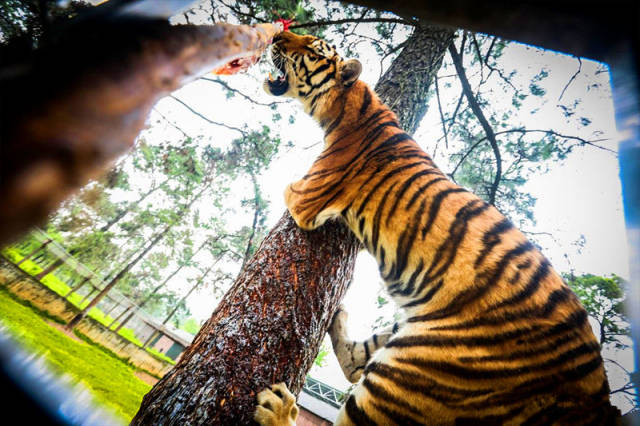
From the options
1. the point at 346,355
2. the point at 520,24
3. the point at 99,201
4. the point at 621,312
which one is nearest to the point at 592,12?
the point at 520,24

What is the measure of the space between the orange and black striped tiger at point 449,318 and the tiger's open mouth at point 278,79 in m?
1.68

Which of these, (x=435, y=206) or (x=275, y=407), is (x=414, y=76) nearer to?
(x=435, y=206)

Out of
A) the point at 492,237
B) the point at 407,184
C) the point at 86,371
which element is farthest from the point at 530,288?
the point at 86,371

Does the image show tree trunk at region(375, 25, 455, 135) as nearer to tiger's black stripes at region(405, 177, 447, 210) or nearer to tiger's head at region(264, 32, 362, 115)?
tiger's head at region(264, 32, 362, 115)

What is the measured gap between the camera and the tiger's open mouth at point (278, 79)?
362 centimetres

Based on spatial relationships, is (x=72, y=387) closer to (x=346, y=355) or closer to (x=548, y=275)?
(x=346, y=355)

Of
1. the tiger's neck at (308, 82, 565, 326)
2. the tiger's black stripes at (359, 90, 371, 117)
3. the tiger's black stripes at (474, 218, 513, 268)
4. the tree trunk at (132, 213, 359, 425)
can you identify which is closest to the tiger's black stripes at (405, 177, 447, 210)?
the tiger's neck at (308, 82, 565, 326)

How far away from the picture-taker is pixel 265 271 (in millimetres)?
2061

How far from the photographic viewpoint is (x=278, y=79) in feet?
12.2

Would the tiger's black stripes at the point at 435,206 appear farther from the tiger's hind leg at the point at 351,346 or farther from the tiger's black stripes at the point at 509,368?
the tiger's hind leg at the point at 351,346

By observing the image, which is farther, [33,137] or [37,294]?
[37,294]

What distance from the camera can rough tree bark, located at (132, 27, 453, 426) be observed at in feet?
4.55

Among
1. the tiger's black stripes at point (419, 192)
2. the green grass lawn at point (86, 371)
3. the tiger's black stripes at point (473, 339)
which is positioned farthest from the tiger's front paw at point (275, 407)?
the tiger's black stripes at point (419, 192)

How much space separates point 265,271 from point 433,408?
4.61 ft
